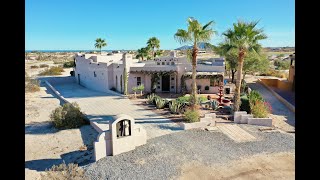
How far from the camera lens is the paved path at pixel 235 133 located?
14.6 metres

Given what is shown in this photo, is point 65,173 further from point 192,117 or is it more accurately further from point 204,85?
point 204,85

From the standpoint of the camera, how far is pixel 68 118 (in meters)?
17.8

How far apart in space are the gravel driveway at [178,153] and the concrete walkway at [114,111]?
1.53 meters

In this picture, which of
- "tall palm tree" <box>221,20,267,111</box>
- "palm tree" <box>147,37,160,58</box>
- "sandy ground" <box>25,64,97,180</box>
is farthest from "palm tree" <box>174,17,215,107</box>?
"palm tree" <box>147,37,160,58</box>

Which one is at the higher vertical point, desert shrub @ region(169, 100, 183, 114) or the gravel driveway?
desert shrub @ region(169, 100, 183, 114)

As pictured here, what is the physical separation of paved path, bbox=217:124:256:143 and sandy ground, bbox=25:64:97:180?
8.28 metres

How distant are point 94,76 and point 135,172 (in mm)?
22282


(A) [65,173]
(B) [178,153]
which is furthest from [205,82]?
(A) [65,173]

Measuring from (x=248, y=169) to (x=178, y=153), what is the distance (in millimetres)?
3454

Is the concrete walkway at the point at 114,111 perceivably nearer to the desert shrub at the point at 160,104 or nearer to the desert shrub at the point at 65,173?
the desert shrub at the point at 160,104

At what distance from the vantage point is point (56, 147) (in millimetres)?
14430

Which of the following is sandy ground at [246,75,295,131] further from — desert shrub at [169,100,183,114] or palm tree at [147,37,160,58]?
palm tree at [147,37,160,58]

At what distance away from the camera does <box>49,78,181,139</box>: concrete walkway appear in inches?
647
